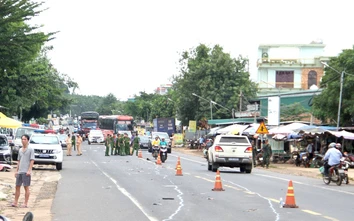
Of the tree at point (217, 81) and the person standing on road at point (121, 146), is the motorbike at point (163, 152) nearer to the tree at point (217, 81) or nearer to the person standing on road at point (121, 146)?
the person standing on road at point (121, 146)

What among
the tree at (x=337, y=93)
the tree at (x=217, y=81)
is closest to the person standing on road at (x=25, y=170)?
the tree at (x=337, y=93)

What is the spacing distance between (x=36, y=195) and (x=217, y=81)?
60054 mm

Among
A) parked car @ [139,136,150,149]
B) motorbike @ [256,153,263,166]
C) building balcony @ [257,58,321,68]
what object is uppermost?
building balcony @ [257,58,321,68]

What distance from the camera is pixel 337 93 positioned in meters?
48.2

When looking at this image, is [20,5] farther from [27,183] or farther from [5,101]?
[5,101]

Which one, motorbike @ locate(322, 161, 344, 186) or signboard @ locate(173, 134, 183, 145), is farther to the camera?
signboard @ locate(173, 134, 183, 145)

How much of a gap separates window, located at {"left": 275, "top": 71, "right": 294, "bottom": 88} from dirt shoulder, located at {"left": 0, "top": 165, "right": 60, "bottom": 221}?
181ft

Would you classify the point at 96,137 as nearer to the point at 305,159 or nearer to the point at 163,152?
the point at 163,152

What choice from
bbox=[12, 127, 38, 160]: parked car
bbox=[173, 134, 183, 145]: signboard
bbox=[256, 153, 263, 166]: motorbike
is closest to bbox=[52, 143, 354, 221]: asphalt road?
bbox=[12, 127, 38, 160]: parked car

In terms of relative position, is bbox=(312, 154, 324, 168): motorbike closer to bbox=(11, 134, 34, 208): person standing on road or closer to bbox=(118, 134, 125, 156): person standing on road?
bbox=(118, 134, 125, 156): person standing on road

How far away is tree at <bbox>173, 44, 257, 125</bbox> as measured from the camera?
257 feet

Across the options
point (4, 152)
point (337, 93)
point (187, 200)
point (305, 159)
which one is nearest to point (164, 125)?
point (337, 93)

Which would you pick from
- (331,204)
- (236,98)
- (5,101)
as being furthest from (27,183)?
(236,98)

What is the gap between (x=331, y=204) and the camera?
18203mm
